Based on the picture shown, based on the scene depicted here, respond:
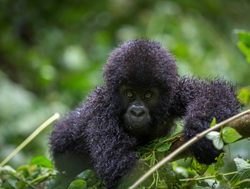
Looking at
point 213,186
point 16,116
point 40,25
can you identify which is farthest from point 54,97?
point 213,186

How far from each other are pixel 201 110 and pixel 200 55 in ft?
14.5

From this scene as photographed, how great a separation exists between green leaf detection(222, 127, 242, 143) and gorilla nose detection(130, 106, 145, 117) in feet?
2.36

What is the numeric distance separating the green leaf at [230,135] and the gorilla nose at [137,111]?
721 millimetres

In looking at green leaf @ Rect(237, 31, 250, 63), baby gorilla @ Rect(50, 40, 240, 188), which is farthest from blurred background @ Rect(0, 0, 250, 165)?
baby gorilla @ Rect(50, 40, 240, 188)

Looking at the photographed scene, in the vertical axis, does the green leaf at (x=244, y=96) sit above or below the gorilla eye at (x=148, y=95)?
below

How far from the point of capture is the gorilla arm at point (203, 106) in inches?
102

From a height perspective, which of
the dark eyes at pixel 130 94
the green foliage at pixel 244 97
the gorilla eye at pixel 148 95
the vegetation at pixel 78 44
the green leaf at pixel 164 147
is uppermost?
the vegetation at pixel 78 44

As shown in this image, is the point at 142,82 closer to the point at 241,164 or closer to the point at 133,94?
the point at 133,94

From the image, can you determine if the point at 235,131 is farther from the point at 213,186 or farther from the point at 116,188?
the point at 116,188

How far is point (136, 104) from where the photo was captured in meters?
3.01

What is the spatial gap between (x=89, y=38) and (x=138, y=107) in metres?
5.20

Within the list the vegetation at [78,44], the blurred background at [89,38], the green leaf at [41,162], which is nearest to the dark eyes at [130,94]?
the green leaf at [41,162]

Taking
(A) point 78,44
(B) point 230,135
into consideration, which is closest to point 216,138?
(B) point 230,135

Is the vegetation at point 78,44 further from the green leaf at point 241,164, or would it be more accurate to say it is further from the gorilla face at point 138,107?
the green leaf at point 241,164
